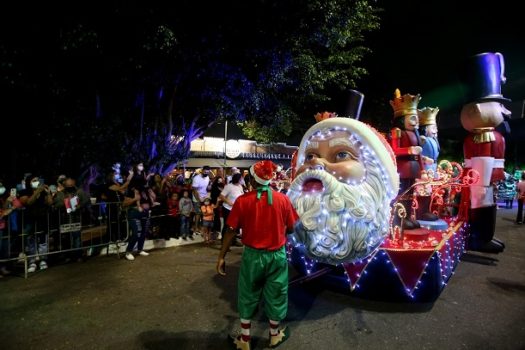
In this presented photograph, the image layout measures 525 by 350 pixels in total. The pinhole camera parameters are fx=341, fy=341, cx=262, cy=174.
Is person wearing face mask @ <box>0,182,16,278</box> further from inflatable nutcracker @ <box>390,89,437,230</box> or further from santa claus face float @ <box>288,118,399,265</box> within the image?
inflatable nutcracker @ <box>390,89,437,230</box>

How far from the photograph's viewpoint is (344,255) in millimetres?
3961

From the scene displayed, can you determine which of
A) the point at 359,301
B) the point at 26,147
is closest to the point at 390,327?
the point at 359,301

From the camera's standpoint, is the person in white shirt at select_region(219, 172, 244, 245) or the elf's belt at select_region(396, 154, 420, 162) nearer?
the elf's belt at select_region(396, 154, 420, 162)

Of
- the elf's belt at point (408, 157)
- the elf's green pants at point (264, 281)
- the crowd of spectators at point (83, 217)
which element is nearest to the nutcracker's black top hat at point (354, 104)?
the elf's belt at point (408, 157)

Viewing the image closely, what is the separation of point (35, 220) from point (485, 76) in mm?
8747

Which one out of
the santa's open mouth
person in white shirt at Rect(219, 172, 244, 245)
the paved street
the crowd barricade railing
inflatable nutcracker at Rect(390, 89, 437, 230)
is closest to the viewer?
the paved street

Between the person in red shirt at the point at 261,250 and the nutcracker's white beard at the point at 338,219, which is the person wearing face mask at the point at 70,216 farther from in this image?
the nutcracker's white beard at the point at 338,219

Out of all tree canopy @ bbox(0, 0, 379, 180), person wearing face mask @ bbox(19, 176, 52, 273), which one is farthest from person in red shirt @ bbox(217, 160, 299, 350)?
tree canopy @ bbox(0, 0, 379, 180)

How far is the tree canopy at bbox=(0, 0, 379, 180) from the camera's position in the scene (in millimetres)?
7094

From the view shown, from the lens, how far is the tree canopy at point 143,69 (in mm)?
7094

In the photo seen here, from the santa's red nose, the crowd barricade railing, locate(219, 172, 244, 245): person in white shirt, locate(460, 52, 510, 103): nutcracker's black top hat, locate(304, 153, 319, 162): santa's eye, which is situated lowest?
the crowd barricade railing

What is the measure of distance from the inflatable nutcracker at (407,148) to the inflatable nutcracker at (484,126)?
1.63 metres

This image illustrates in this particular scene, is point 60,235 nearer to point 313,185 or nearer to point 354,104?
point 313,185

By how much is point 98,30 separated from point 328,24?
6.29 metres
